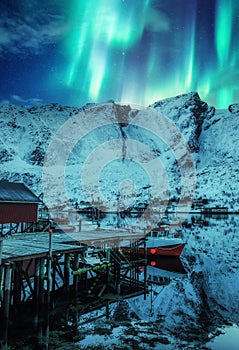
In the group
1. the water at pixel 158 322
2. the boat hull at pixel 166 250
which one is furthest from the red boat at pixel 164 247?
the water at pixel 158 322

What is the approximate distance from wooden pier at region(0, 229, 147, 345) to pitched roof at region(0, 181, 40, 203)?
6.06 meters

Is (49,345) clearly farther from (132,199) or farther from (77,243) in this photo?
(132,199)

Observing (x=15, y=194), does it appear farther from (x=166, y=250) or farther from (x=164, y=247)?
(x=166, y=250)

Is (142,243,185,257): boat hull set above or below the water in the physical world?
above

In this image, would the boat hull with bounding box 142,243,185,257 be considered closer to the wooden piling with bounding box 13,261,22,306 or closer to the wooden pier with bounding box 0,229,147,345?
the wooden pier with bounding box 0,229,147,345

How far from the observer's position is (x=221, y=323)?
1439cm

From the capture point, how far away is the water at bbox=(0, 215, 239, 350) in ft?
39.3

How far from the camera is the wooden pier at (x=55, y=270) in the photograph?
13961mm

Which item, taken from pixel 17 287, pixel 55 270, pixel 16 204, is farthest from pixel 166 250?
pixel 17 287

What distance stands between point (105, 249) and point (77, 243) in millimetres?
2112

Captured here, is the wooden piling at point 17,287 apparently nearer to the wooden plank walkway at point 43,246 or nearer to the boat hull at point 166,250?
the wooden plank walkway at point 43,246

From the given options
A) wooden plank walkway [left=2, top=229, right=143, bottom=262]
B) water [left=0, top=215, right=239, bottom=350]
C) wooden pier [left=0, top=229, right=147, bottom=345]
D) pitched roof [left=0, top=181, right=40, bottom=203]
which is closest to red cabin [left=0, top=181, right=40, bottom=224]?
pitched roof [left=0, top=181, right=40, bottom=203]

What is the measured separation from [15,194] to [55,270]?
1233 cm

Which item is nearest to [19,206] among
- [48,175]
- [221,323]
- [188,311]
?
[188,311]
